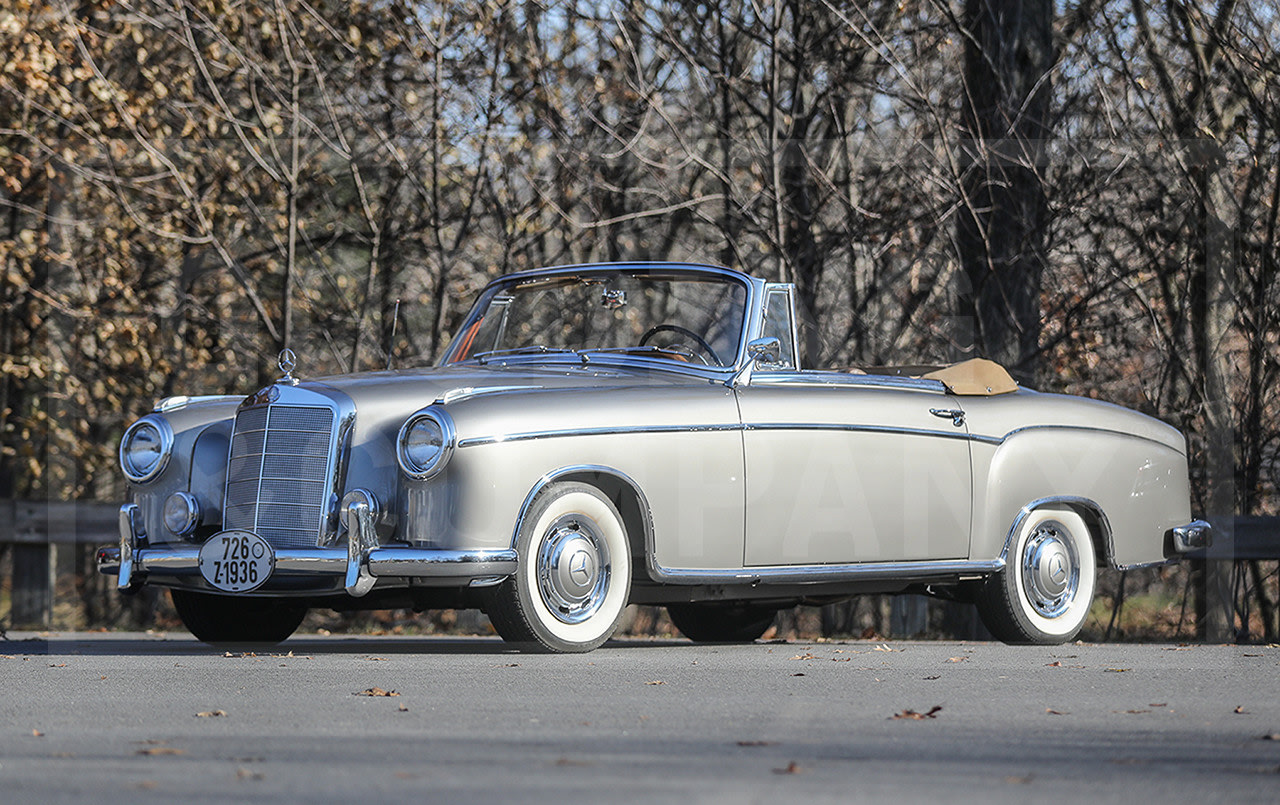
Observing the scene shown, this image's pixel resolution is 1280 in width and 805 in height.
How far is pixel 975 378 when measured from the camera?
8688 mm

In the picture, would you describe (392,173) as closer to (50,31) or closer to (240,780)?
(50,31)

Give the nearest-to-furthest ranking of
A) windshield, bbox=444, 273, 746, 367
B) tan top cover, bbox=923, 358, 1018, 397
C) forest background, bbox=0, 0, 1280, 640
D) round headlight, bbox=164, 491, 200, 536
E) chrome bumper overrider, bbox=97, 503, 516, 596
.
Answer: chrome bumper overrider, bbox=97, 503, 516, 596 < round headlight, bbox=164, 491, 200, 536 < windshield, bbox=444, 273, 746, 367 < tan top cover, bbox=923, 358, 1018, 397 < forest background, bbox=0, 0, 1280, 640

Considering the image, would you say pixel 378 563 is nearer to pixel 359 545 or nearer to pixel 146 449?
pixel 359 545

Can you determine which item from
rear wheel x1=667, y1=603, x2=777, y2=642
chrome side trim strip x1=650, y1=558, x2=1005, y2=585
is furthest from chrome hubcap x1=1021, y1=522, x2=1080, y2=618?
rear wheel x1=667, y1=603, x2=777, y2=642

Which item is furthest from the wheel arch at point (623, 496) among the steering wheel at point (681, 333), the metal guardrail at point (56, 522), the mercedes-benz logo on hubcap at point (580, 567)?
the metal guardrail at point (56, 522)

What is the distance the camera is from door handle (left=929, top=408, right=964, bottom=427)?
8.27 m

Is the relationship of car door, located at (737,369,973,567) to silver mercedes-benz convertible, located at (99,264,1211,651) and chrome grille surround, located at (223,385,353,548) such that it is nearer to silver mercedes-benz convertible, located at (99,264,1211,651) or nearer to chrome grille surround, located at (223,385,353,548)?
silver mercedes-benz convertible, located at (99,264,1211,651)

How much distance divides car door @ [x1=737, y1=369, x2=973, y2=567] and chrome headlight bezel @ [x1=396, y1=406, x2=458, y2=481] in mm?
1462

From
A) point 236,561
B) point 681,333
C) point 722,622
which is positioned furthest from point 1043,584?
point 236,561

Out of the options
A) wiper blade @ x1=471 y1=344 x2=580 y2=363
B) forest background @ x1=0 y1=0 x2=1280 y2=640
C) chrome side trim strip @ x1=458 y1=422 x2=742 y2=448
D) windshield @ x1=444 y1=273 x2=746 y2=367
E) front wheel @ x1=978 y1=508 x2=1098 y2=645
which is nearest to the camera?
chrome side trim strip @ x1=458 y1=422 x2=742 y2=448

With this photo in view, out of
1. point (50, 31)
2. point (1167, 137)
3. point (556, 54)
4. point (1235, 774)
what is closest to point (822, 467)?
point (1235, 774)

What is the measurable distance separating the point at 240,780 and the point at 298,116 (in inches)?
374

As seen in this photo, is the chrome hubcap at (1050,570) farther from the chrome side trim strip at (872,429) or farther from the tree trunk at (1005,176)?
the tree trunk at (1005,176)

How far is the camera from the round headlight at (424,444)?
668 cm
